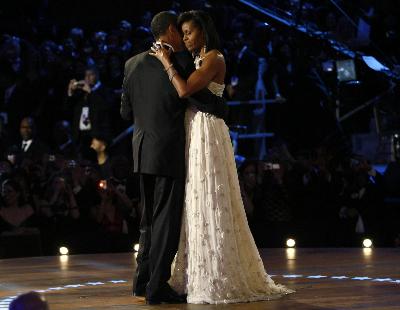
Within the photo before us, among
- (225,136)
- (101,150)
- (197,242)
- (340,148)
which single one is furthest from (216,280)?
(340,148)

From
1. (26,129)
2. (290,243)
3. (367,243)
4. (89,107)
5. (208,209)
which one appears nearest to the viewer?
(208,209)

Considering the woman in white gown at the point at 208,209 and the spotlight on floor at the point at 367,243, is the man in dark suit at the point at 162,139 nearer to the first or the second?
the woman in white gown at the point at 208,209

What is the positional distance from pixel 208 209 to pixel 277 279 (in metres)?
1.30

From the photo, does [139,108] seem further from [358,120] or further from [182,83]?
[358,120]

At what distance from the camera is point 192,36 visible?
16.7 feet

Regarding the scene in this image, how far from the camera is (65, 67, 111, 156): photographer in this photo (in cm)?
1061

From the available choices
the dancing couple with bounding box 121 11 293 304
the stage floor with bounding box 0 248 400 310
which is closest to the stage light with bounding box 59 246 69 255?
the stage floor with bounding box 0 248 400 310

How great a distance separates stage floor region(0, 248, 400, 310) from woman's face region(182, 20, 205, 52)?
4.69 ft

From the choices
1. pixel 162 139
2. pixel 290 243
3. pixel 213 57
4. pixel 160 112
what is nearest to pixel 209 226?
pixel 162 139

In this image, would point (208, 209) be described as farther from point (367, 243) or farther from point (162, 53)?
point (367, 243)

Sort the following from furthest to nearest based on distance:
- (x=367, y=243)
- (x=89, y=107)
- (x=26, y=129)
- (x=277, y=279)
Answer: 1. (x=89, y=107)
2. (x=26, y=129)
3. (x=367, y=243)
4. (x=277, y=279)

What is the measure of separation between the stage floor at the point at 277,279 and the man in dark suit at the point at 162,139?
0.76 ft

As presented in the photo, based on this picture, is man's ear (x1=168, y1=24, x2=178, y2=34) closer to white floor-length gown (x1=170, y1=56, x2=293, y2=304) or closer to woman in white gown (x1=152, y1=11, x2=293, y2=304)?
woman in white gown (x1=152, y1=11, x2=293, y2=304)

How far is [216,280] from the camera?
5.11m
